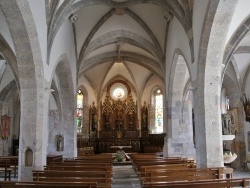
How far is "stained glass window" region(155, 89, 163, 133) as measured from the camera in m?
25.5

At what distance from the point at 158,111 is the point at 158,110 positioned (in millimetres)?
89

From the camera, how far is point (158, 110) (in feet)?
84.5

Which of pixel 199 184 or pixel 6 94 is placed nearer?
pixel 199 184

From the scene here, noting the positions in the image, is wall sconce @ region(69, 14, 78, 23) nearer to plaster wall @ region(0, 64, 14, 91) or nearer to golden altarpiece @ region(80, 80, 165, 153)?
plaster wall @ region(0, 64, 14, 91)

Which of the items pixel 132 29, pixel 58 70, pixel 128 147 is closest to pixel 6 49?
pixel 58 70

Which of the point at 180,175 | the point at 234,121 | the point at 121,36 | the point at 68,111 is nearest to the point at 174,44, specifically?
the point at 121,36

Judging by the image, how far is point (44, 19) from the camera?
10.6 meters

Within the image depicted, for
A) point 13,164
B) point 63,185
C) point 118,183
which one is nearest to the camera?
point 63,185

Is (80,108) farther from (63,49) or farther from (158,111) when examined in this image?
(63,49)

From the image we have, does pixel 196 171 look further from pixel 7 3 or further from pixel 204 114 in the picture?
pixel 7 3

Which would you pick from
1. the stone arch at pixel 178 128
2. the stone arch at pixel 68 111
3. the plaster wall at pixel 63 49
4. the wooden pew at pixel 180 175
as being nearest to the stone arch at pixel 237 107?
the stone arch at pixel 178 128

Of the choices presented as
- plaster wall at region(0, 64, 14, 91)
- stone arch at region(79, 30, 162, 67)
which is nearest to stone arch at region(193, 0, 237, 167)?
stone arch at region(79, 30, 162, 67)

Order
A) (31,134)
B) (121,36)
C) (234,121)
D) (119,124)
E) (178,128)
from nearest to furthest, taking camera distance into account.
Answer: (31,134), (178,128), (234,121), (121,36), (119,124)

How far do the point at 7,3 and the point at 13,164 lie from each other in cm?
721
